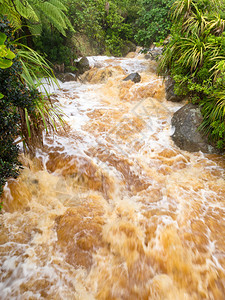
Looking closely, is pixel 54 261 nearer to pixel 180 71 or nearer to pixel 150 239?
pixel 150 239

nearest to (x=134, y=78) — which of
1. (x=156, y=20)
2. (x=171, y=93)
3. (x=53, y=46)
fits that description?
(x=171, y=93)

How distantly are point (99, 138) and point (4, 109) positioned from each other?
2.11 m

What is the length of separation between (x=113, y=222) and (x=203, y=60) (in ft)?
11.9

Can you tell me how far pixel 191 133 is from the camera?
3355 mm

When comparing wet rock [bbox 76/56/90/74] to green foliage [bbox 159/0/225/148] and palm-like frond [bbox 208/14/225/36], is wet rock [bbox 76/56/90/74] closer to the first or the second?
green foliage [bbox 159/0/225/148]

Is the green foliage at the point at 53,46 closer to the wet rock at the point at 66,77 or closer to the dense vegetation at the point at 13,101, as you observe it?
the wet rock at the point at 66,77

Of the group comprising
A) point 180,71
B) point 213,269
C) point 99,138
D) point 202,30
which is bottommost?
point 213,269

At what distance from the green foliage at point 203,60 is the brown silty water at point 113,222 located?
0.81 meters

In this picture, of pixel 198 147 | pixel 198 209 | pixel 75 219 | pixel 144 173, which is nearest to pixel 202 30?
pixel 198 147

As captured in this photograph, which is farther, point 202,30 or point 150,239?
point 202,30

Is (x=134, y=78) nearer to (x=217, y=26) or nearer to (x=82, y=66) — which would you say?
(x=217, y=26)

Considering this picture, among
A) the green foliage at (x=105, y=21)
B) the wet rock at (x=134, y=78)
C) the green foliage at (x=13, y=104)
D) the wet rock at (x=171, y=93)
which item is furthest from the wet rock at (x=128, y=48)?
the green foliage at (x=13, y=104)

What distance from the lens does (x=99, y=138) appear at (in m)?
3.56

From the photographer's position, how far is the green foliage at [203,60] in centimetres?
291
